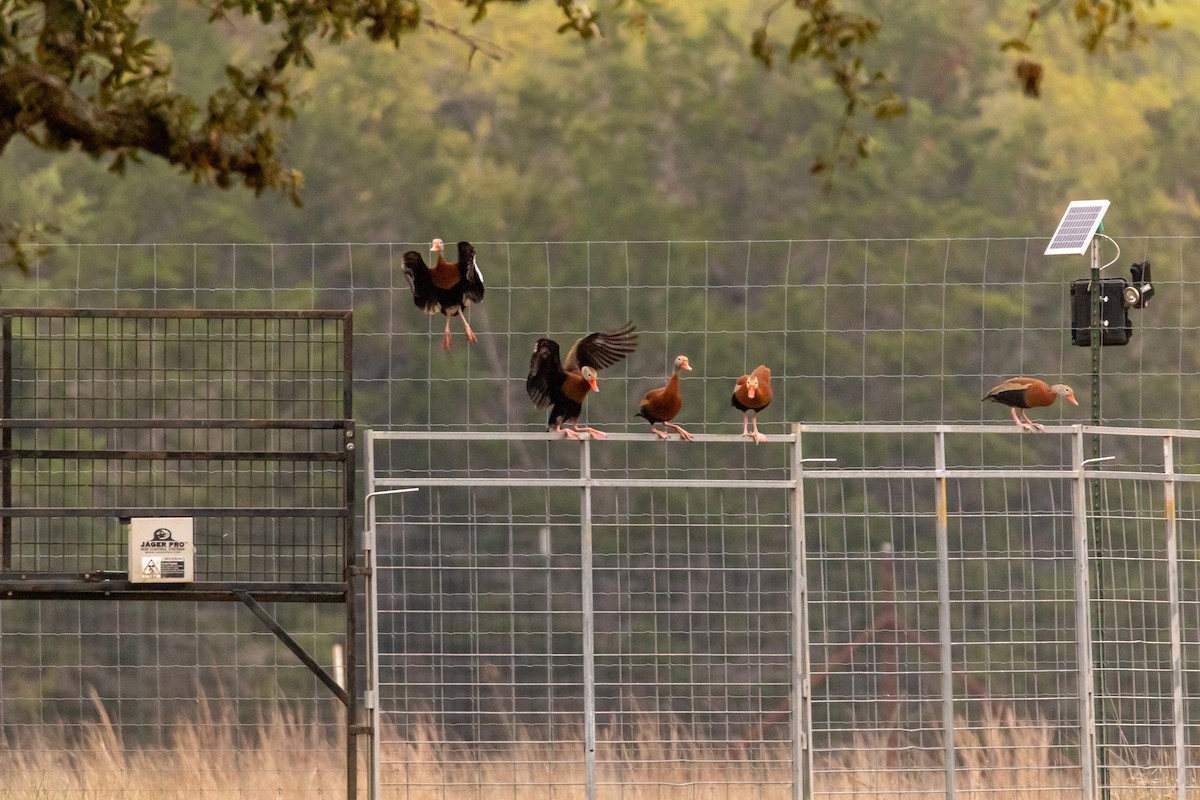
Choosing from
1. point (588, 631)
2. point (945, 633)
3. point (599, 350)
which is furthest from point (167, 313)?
point (945, 633)

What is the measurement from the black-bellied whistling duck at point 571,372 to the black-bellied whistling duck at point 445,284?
0.58 m

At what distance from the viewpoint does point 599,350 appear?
8.46m

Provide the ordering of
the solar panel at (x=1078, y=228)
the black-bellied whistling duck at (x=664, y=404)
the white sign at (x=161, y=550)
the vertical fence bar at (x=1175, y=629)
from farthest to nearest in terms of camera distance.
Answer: the solar panel at (x=1078, y=228)
the black-bellied whistling duck at (x=664, y=404)
the vertical fence bar at (x=1175, y=629)
the white sign at (x=161, y=550)

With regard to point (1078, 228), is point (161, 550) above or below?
below

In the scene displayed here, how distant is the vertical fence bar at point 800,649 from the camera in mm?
7973

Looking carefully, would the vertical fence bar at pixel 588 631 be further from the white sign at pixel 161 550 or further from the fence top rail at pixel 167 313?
the white sign at pixel 161 550

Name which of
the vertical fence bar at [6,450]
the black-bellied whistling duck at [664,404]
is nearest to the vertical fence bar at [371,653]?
the black-bellied whistling duck at [664,404]

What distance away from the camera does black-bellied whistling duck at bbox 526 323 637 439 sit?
821cm

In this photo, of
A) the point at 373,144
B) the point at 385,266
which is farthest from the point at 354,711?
the point at 373,144

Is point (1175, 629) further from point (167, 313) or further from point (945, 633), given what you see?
point (167, 313)

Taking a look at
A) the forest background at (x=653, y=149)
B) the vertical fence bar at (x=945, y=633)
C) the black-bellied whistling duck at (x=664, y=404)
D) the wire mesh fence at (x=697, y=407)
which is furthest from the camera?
the forest background at (x=653, y=149)

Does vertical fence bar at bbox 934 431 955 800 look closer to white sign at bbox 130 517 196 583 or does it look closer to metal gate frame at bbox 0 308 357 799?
metal gate frame at bbox 0 308 357 799

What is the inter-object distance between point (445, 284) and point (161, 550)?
5.94 ft

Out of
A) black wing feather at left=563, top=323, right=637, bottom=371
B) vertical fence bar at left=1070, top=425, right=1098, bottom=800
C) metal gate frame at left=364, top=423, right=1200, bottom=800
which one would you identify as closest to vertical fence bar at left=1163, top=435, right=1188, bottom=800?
metal gate frame at left=364, top=423, right=1200, bottom=800
